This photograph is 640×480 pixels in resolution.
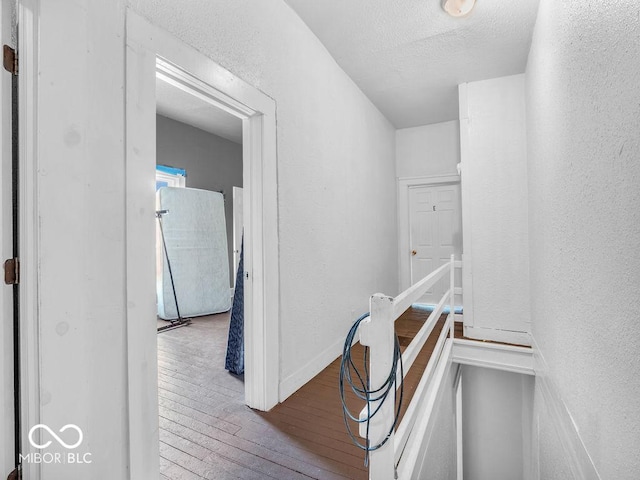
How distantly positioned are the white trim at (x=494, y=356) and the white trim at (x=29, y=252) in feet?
10.5

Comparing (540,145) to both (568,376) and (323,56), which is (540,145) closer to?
(568,376)

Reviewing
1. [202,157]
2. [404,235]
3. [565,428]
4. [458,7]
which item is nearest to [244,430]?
[565,428]

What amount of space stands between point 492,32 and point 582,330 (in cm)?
235

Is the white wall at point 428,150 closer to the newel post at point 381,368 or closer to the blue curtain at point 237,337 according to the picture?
the blue curtain at point 237,337

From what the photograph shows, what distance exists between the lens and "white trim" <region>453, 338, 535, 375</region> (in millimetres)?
3018

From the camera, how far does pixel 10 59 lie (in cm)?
102

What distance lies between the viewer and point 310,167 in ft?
8.29

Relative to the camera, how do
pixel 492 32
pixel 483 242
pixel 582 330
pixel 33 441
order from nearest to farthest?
pixel 33 441, pixel 582 330, pixel 492 32, pixel 483 242

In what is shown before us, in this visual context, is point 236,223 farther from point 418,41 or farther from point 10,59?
point 10,59

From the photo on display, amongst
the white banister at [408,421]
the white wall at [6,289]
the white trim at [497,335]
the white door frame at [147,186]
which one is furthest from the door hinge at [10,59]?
the white trim at [497,335]

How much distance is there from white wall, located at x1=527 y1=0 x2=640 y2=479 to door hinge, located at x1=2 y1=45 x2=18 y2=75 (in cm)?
192

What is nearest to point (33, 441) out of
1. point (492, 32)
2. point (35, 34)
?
point (35, 34)

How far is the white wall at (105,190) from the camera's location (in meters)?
1.04

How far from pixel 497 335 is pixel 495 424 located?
0.99 metres
